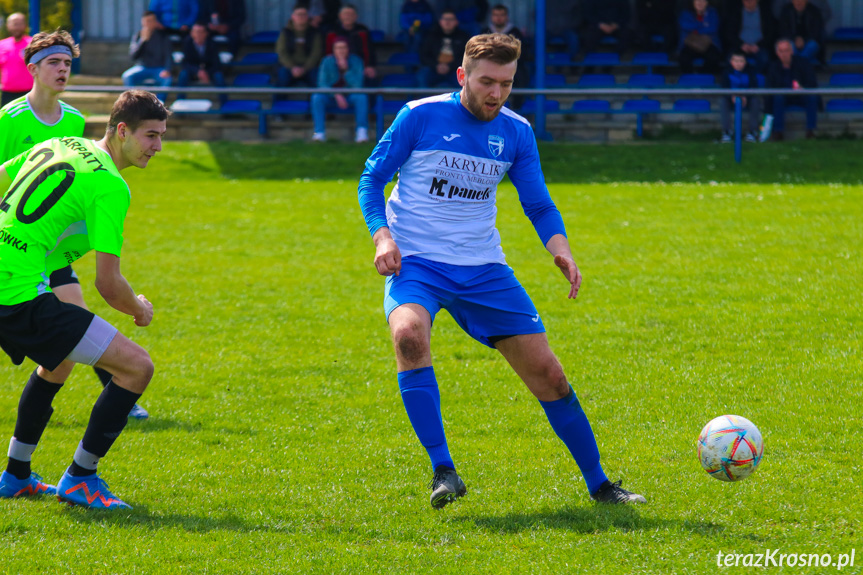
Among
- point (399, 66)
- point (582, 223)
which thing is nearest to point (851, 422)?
point (582, 223)

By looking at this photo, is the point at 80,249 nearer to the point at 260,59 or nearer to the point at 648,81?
the point at 648,81

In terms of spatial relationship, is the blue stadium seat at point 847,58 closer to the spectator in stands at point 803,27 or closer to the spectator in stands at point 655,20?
the spectator in stands at point 803,27

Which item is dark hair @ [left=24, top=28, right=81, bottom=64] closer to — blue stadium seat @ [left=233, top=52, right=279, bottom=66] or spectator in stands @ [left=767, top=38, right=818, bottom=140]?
spectator in stands @ [left=767, top=38, right=818, bottom=140]

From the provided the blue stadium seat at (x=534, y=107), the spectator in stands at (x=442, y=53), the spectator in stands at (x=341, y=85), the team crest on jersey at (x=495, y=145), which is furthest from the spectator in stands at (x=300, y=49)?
the team crest on jersey at (x=495, y=145)

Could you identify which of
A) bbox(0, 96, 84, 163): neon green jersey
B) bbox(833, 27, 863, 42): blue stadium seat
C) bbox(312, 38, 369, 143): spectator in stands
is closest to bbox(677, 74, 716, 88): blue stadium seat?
bbox(833, 27, 863, 42): blue stadium seat

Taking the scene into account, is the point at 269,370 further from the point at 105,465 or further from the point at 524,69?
the point at 524,69

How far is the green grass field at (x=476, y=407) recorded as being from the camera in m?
4.21

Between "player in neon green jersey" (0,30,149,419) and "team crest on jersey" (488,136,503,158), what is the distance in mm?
2594

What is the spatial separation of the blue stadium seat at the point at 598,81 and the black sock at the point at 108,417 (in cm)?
1622

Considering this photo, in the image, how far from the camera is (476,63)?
4488mm

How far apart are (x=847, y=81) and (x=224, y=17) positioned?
12.8 m

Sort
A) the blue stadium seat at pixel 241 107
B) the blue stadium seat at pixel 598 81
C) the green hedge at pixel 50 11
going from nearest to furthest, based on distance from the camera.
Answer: the blue stadium seat at pixel 241 107
the blue stadium seat at pixel 598 81
the green hedge at pixel 50 11

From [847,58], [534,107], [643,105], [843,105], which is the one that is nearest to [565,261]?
[534,107]

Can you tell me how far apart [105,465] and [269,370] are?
1.98 meters
